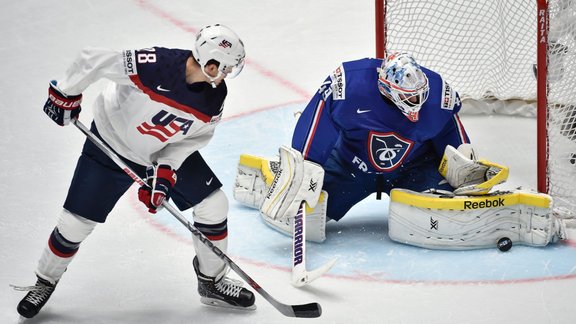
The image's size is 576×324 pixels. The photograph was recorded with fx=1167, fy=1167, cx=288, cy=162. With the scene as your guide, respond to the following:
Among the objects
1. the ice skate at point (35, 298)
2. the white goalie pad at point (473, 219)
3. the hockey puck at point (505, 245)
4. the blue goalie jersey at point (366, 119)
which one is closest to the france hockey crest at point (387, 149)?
the blue goalie jersey at point (366, 119)

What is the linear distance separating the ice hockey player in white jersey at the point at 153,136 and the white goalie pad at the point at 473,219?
31.1 inches

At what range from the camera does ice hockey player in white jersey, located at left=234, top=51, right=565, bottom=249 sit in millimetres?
4461

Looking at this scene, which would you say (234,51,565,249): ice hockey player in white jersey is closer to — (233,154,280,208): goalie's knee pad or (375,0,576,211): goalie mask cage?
(233,154,280,208): goalie's knee pad

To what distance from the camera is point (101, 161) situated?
154 inches

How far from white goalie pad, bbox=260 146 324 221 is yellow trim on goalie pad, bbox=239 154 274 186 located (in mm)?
217

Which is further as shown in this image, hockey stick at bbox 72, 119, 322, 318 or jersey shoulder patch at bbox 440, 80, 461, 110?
jersey shoulder patch at bbox 440, 80, 461, 110

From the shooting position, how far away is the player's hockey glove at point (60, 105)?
12.5 ft

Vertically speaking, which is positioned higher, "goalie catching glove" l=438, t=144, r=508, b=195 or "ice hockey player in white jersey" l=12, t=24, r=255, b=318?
"ice hockey player in white jersey" l=12, t=24, r=255, b=318

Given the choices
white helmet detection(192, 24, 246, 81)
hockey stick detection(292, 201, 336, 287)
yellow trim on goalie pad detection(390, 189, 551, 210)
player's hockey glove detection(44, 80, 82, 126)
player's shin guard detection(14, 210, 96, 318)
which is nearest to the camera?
white helmet detection(192, 24, 246, 81)

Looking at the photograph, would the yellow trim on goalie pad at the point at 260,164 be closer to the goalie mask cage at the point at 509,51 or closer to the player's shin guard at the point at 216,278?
the player's shin guard at the point at 216,278

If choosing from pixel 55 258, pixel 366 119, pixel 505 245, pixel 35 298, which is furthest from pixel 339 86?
pixel 35 298

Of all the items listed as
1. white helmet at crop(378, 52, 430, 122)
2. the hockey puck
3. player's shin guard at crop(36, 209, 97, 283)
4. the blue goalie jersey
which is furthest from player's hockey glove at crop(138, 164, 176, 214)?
the hockey puck

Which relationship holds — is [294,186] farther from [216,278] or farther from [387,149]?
[216,278]

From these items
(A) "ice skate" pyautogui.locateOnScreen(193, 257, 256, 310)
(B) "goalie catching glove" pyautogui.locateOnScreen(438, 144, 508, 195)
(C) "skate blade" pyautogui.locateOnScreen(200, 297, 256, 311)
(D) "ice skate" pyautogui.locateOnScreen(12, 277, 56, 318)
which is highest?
(B) "goalie catching glove" pyautogui.locateOnScreen(438, 144, 508, 195)
